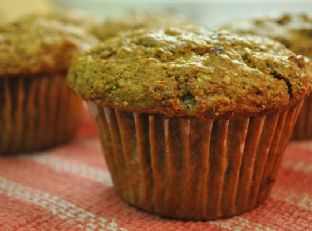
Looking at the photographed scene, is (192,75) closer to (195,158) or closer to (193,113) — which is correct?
(193,113)

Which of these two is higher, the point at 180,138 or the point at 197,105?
the point at 197,105

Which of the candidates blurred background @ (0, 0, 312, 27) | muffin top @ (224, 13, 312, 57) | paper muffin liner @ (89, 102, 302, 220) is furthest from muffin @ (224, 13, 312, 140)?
blurred background @ (0, 0, 312, 27)

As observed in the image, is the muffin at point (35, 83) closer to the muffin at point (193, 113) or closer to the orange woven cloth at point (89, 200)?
the orange woven cloth at point (89, 200)

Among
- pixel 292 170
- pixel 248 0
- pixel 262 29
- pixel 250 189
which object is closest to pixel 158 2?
pixel 248 0

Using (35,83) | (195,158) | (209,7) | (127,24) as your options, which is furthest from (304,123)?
(209,7)

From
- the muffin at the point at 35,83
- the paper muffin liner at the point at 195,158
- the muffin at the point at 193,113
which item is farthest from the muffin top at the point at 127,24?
the paper muffin liner at the point at 195,158

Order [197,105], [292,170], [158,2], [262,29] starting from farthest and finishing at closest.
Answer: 1. [158,2]
2. [262,29]
3. [292,170]
4. [197,105]

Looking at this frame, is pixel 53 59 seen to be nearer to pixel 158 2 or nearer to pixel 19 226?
pixel 19 226
